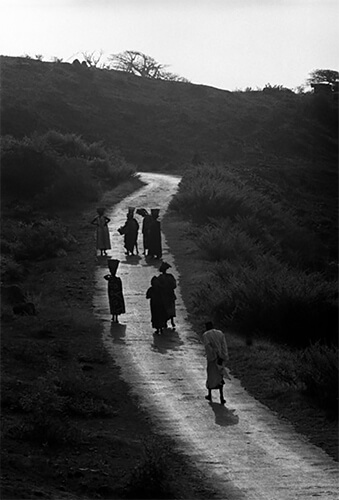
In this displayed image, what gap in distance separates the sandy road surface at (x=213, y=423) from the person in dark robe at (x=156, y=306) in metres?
0.35

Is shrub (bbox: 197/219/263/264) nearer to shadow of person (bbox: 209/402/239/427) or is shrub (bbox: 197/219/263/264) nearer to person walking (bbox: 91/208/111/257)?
person walking (bbox: 91/208/111/257)

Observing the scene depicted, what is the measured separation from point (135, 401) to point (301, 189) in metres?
50.9

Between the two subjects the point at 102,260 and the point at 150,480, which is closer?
the point at 150,480

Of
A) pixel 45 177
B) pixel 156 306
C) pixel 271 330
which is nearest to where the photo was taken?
pixel 156 306

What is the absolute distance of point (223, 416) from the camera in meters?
16.5

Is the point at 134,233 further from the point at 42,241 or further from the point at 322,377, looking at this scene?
the point at 322,377

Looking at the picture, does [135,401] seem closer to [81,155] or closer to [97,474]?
[97,474]

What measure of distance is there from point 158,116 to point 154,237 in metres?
62.8

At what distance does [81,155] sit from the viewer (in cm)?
6359

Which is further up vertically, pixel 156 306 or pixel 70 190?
pixel 70 190

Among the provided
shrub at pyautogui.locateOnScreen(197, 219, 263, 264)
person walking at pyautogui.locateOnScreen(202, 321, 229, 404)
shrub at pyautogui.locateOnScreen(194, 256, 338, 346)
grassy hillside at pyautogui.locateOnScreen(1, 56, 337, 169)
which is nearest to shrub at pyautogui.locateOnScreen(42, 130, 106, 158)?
grassy hillside at pyautogui.locateOnScreen(1, 56, 337, 169)

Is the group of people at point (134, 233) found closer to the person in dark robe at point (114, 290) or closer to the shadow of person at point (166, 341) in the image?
the person in dark robe at point (114, 290)

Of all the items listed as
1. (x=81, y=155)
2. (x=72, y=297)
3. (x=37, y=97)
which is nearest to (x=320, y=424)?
(x=72, y=297)

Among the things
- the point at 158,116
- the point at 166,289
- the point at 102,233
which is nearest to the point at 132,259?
the point at 102,233
